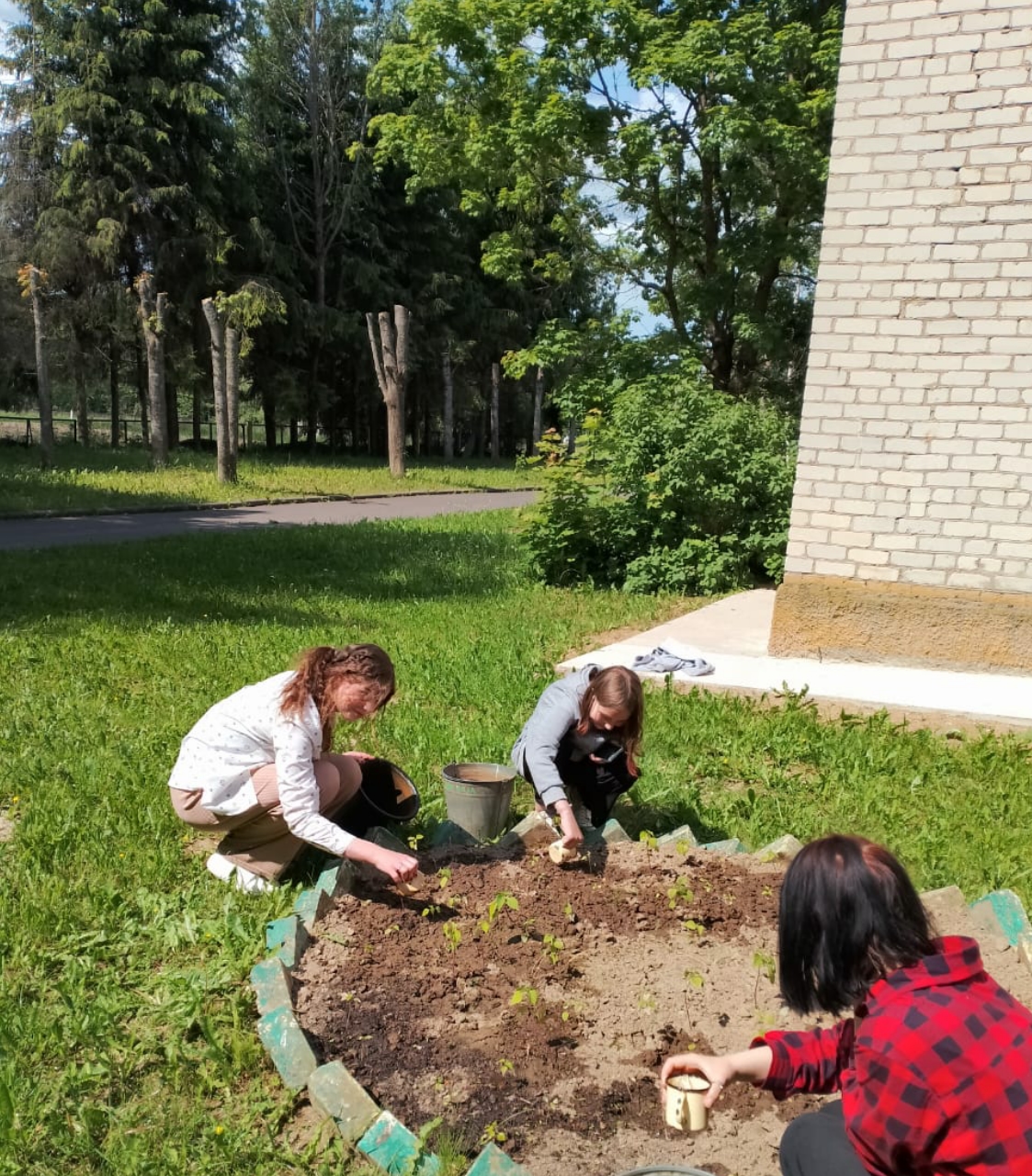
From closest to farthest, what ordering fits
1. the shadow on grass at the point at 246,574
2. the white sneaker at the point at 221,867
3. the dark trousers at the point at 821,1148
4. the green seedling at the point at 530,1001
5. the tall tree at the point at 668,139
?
the dark trousers at the point at 821,1148
the green seedling at the point at 530,1001
the white sneaker at the point at 221,867
the shadow on grass at the point at 246,574
the tall tree at the point at 668,139

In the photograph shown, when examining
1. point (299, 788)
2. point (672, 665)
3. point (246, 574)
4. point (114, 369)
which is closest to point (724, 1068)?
point (299, 788)

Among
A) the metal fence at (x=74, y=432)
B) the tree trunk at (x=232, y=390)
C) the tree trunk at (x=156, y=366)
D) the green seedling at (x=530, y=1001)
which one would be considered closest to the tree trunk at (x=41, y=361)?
the tree trunk at (x=156, y=366)

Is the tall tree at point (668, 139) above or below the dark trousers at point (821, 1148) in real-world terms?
above

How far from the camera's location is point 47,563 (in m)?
10.2

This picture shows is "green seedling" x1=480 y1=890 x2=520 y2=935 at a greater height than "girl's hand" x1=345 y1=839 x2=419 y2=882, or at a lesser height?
lesser

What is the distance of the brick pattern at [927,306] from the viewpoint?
6.24m

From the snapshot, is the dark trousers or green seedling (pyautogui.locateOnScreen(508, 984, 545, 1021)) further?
green seedling (pyautogui.locateOnScreen(508, 984, 545, 1021))

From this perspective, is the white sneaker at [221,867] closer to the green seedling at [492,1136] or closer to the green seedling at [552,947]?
the green seedling at [552,947]

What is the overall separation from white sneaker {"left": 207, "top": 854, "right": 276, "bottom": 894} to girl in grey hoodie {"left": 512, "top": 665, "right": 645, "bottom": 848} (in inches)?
40.8

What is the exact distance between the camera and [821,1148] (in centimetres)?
188

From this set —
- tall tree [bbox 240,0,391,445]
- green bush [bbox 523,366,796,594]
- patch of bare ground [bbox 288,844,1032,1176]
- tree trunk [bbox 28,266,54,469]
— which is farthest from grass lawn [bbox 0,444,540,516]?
patch of bare ground [bbox 288,844,1032,1176]

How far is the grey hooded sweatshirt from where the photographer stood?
3.67 m

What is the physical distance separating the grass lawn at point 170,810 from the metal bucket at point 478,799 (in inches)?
13.7

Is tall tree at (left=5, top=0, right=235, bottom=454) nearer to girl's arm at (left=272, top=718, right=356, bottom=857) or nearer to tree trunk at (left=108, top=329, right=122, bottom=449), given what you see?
tree trunk at (left=108, top=329, right=122, bottom=449)
